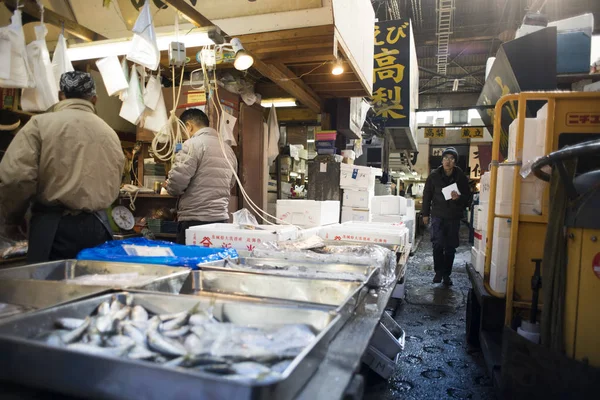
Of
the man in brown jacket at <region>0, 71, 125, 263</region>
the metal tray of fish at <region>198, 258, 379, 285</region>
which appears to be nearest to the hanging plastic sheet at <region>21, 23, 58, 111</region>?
the man in brown jacket at <region>0, 71, 125, 263</region>

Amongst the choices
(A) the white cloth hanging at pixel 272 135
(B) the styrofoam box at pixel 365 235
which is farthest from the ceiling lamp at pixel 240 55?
(A) the white cloth hanging at pixel 272 135

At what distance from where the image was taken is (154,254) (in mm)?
2447

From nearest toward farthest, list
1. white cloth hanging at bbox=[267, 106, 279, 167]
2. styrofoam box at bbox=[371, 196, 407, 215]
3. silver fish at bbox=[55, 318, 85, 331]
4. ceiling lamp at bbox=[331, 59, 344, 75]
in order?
silver fish at bbox=[55, 318, 85, 331] < ceiling lamp at bbox=[331, 59, 344, 75] < white cloth hanging at bbox=[267, 106, 279, 167] < styrofoam box at bbox=[371, 196, 407, 215]

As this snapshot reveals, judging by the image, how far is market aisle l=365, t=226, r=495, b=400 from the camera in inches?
115

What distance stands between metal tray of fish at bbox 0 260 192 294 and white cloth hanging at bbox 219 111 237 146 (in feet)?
10.4

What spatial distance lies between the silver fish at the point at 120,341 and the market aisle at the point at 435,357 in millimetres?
2220

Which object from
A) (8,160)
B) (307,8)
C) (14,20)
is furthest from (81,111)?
(307,8)

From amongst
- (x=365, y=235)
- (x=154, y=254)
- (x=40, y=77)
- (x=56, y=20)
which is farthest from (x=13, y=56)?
(x=365, y=235)

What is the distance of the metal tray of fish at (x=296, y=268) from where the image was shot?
1941mm

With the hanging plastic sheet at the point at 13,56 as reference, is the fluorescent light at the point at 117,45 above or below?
above

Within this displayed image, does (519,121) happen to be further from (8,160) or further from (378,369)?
(8,160)

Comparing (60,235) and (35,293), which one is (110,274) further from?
(60,235)

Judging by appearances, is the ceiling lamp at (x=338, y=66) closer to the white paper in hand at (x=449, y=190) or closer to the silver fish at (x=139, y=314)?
the white paper in hand at (x=449, y=190)

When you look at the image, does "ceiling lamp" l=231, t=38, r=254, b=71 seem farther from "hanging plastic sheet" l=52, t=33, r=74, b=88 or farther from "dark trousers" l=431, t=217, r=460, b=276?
"dark trousers" l=431, t=217, r=460, b=276
